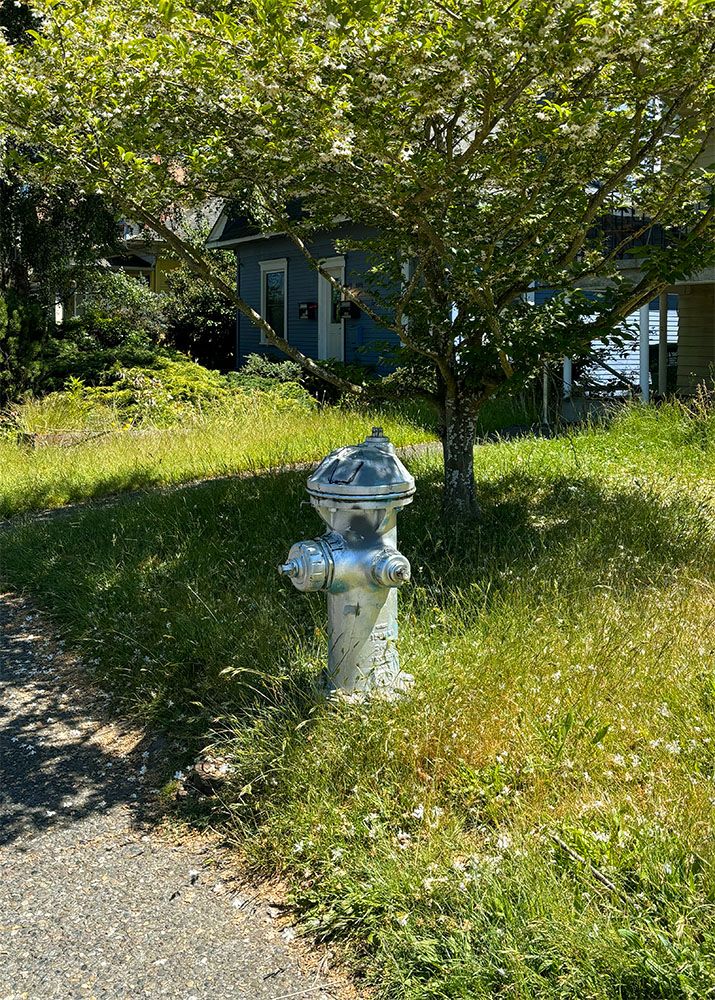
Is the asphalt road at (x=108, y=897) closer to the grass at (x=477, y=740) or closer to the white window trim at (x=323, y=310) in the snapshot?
the grass at (x=477, y=740)

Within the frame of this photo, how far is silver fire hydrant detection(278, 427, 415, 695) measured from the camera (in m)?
3.86

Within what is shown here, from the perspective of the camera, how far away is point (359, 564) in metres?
3.89

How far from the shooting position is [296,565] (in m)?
3.85

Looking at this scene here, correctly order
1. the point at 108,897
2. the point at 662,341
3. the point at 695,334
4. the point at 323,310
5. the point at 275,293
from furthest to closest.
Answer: the point at 275,293
the point at 323,310
the point at 695,334
the point at 662,341
the point at 108,897

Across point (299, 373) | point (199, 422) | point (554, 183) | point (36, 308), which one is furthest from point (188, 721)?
point (299, 373)

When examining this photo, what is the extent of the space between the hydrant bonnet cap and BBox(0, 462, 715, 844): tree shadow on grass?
0.78 meters

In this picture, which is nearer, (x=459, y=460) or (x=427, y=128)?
(x=427, y=128)

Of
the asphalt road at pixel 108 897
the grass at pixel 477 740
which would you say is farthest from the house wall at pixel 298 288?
the asphalt road at pixel 108 897

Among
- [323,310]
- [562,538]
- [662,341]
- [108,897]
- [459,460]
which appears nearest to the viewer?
[108,897]

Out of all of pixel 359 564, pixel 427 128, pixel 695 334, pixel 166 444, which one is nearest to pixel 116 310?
pixel 166 444

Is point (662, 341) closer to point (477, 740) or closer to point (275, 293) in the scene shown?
point (275, 293)

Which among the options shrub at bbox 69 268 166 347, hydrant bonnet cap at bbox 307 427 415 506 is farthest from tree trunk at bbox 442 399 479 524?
shrub at bbox 69 268 166 347

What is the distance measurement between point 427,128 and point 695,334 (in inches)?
384

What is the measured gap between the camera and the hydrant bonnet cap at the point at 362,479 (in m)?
3.89
